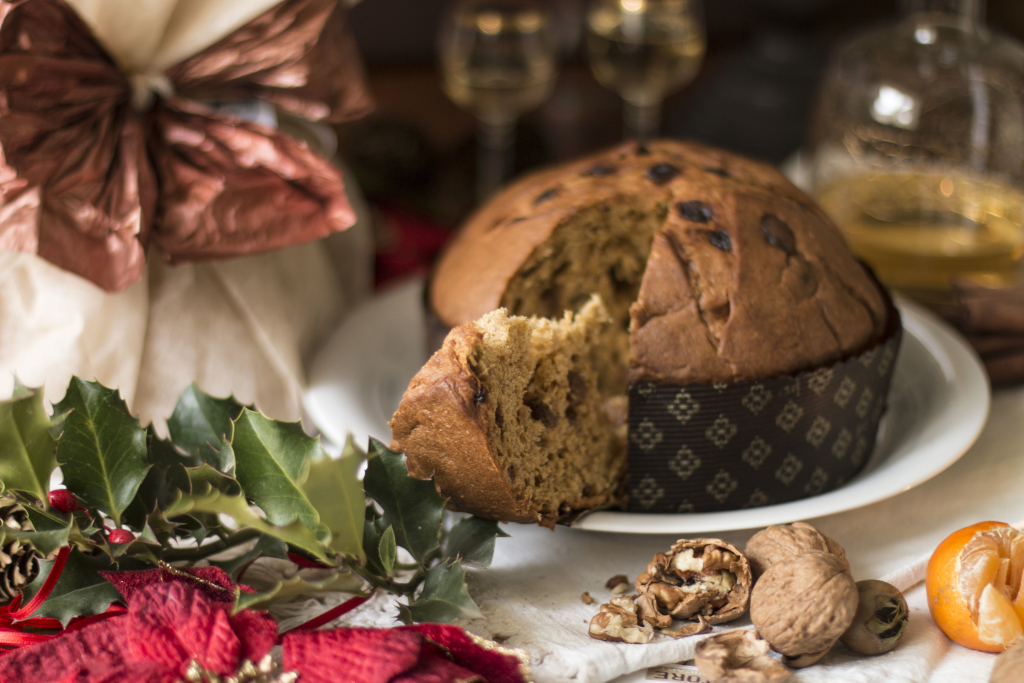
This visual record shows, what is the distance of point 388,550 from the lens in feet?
3.00

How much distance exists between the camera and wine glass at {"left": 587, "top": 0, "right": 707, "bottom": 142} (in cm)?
183

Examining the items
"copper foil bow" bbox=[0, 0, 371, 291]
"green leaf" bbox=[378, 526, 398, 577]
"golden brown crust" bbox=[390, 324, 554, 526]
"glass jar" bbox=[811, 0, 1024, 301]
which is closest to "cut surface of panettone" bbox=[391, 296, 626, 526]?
"golden brown crust" bbox=[390, 324, 554, 526]

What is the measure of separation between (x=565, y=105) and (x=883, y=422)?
5.46 ft

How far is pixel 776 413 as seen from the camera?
110 cm

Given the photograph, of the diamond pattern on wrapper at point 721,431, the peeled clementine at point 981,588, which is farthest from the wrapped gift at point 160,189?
the peeled clementine at point 981,588

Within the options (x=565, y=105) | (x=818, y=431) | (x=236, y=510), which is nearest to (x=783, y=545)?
(x=818, y=431)

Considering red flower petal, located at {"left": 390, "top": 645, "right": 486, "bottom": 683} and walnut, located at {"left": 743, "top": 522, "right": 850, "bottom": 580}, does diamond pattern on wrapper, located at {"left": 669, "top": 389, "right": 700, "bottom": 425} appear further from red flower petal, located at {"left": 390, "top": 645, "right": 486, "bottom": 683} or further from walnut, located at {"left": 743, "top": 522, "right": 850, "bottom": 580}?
red flower petal, located at {"left": 390, "top": 645, "right": 486, "bottom": 683}

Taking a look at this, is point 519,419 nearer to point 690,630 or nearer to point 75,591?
point 690,630

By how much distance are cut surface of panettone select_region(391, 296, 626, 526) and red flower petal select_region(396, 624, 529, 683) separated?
0.18 metres

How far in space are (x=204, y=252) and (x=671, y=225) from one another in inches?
23.2

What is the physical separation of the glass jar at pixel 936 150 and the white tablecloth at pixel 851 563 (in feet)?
1.42

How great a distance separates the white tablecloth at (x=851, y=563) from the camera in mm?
911

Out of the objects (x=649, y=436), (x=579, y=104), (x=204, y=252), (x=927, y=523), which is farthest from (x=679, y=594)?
(x=579, y=104)

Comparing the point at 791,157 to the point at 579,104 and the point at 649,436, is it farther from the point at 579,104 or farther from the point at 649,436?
the point at 649,436
